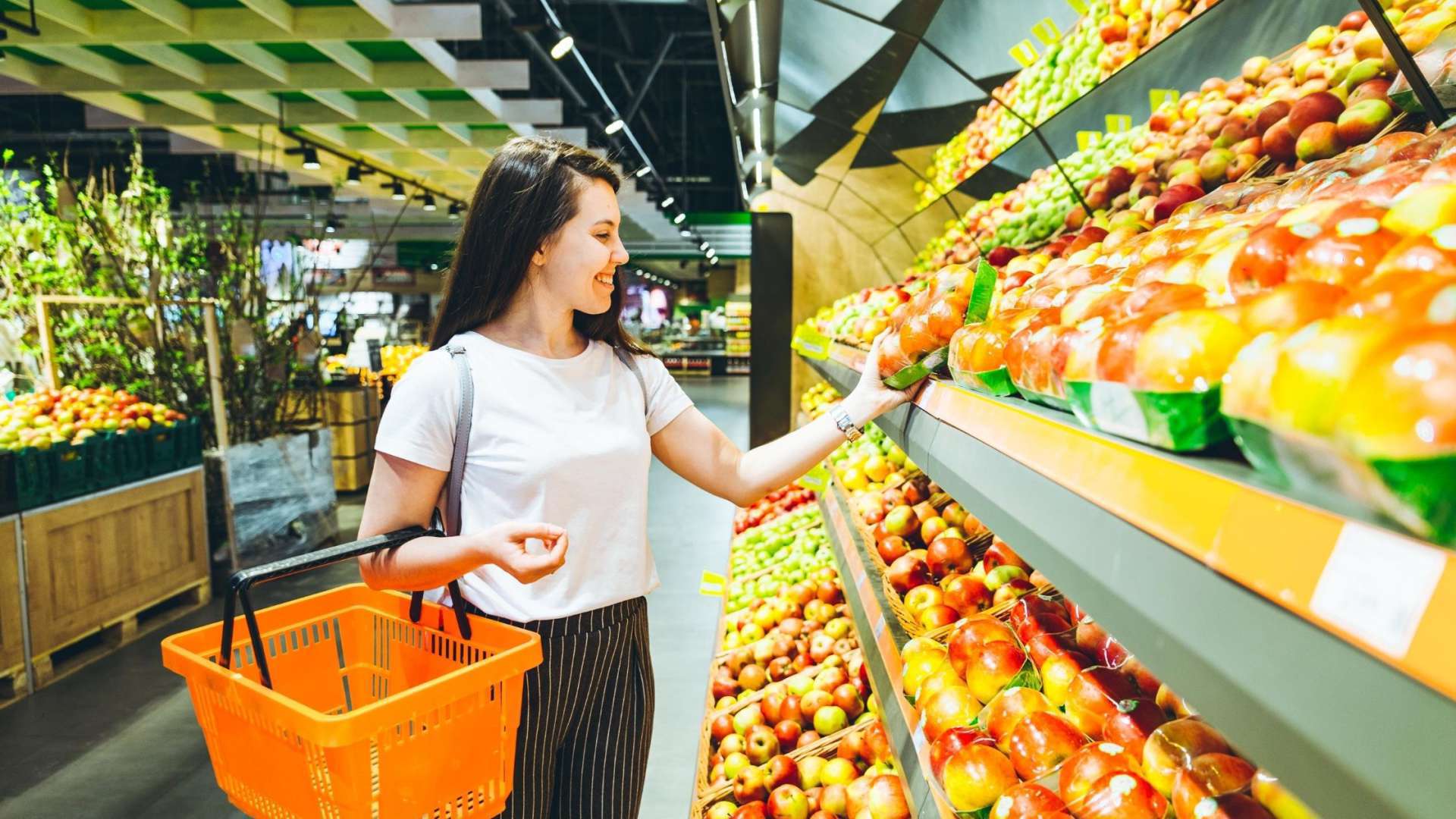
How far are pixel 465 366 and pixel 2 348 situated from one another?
17.5 ft

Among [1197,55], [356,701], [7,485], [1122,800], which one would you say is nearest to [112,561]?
[7,485]

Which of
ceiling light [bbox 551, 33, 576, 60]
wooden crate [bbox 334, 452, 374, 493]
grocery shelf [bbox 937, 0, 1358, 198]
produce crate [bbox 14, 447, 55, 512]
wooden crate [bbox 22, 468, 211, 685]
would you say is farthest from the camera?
wooden crate [bbox 334, 452, 374, 493]

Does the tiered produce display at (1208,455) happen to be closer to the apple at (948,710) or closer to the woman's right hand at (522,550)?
the apple at (948,710)

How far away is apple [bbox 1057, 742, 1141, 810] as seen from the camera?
1.06m

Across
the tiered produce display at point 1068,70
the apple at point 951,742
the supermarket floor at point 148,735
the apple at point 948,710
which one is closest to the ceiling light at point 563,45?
the tiered produce display at point 1068,70

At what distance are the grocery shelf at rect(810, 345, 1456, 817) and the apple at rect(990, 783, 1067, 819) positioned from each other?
1.65 feet

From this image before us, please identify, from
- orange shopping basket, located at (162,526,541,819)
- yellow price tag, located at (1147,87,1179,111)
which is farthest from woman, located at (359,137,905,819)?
yellow price tag, located at (1147,87,1179,111)

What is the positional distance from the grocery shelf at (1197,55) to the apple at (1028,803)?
124 centimetres

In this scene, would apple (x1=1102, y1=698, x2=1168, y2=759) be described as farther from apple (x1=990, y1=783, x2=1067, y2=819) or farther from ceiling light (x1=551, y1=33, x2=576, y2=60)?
ceiling light (x1=551, y1=33, x2=576, y2=60)

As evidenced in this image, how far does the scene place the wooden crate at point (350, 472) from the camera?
7.46 metres

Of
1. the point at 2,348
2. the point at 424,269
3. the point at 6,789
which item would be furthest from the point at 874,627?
the point at 424,269

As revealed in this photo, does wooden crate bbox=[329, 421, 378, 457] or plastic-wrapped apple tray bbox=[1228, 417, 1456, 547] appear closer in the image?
plastic-wrapped apple tray bbox=[1228, 417, 1456, 547]

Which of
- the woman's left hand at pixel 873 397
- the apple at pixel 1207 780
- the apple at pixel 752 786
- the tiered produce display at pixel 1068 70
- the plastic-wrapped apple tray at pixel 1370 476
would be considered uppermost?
the tiered produce display at pixel 1068 70

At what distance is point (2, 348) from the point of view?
202 inches
